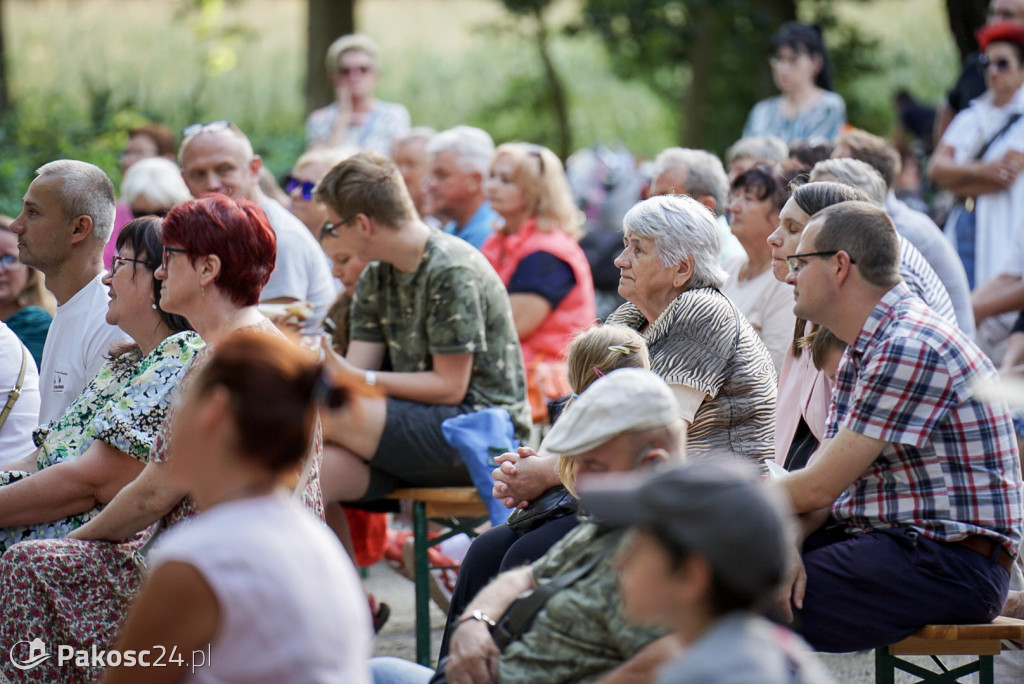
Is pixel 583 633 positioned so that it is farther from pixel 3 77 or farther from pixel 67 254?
pixel 3 77

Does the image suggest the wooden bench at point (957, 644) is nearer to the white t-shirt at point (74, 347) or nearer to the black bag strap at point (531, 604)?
the black bag strap at point (531, 604)

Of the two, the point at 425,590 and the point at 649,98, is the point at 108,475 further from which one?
the point at 649,98

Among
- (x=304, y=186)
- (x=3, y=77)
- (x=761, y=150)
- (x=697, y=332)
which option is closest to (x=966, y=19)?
(x=761, y=150)

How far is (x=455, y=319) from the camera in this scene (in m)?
4.31

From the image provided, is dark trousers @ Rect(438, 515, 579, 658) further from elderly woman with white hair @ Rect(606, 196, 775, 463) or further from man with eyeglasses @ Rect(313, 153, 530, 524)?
man with eyeglasses @ Rect(313, 153, 530, 524)

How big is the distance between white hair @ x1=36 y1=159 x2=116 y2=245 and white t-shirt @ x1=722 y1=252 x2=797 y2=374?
2.37 meters

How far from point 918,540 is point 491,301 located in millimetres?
1966

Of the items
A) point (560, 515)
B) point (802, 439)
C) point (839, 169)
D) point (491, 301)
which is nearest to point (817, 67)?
point (839, 169)

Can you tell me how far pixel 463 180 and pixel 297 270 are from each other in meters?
1.37

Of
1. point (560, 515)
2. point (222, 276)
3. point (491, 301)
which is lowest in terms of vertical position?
Result: point (560, 515)

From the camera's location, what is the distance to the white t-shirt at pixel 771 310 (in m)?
4.48

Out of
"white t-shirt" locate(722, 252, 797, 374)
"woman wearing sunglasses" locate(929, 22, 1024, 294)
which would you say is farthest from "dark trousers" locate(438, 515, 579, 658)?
"woman wearing sunglasses" locate(929, 22, 1024, 294)

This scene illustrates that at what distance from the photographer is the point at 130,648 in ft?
6.10

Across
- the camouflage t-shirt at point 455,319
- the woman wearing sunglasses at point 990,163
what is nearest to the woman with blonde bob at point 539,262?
the camouflage t-shirt at point 455,319
